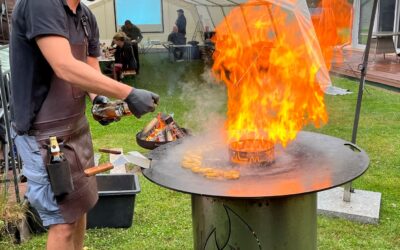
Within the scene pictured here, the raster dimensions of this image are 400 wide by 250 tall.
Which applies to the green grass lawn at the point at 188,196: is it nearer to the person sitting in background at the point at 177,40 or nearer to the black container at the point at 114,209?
the black container at the point at 114,209

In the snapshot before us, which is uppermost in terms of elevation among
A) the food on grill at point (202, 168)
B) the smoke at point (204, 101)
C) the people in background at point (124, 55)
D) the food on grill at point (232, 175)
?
the food on grill at point (232, 175)

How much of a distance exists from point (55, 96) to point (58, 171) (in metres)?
0.35

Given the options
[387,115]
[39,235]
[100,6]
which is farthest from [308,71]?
[100,6]

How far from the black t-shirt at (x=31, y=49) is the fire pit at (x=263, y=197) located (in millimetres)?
611

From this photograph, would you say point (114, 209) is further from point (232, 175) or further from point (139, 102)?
point (139, 102)

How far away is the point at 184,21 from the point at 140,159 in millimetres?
14089

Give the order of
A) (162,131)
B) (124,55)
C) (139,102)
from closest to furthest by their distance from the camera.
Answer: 1. (139,102)
2. (162,131)
3. (124,55)

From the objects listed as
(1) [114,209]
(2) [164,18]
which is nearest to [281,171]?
(1) [114,209]

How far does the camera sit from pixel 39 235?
326cm

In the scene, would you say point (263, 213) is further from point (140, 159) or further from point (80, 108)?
point (80, 108)

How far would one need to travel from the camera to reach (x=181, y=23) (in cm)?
1548

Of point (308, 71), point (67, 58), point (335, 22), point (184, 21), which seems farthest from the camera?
point (184, 21)

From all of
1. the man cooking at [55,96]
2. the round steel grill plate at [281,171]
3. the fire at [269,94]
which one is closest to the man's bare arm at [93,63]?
the man cooking at [55,96]

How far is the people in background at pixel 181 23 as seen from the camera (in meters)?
15.4
